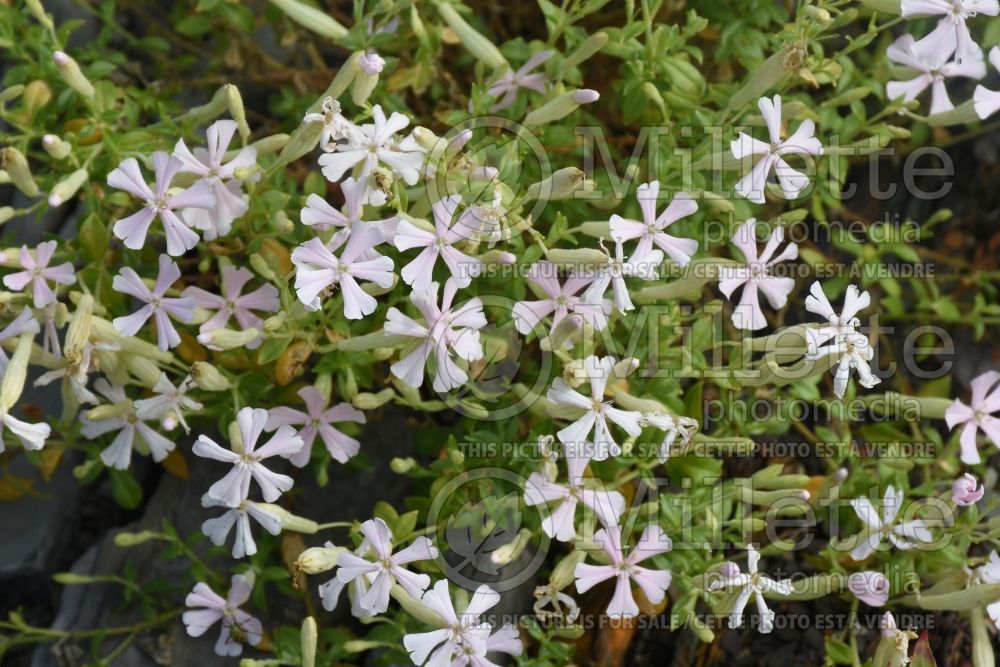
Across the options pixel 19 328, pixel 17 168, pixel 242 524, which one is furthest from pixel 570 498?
pixel 17 168

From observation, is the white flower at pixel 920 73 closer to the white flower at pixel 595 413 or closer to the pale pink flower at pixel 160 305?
the white flower at pixel 595 413

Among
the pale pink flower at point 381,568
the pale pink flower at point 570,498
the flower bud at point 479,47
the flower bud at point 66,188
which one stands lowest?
the pale pink flower at point 381,568

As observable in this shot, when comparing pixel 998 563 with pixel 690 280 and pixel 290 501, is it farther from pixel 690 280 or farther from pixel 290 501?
pixel 290 501

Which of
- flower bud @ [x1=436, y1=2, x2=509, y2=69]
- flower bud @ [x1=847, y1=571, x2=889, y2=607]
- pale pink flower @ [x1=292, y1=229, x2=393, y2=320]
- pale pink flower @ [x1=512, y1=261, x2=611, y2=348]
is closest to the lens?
pale pink flower @ [x1=292, y1=229, x2=393, y2=320]

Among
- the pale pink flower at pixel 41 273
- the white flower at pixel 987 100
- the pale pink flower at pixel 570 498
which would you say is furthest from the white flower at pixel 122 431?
the white flower at pixel 987 100

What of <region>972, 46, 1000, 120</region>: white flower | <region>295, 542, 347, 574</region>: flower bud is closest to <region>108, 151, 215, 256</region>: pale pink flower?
<region>295, 542, 347, 574</region>: flower bud

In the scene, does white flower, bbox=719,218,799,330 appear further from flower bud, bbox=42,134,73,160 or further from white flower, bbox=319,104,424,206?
flower bud, bbox=42,134,73,160

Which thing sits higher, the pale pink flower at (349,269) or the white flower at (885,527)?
the pale pink flower at (349,269)

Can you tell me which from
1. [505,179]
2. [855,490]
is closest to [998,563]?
[855,490]
